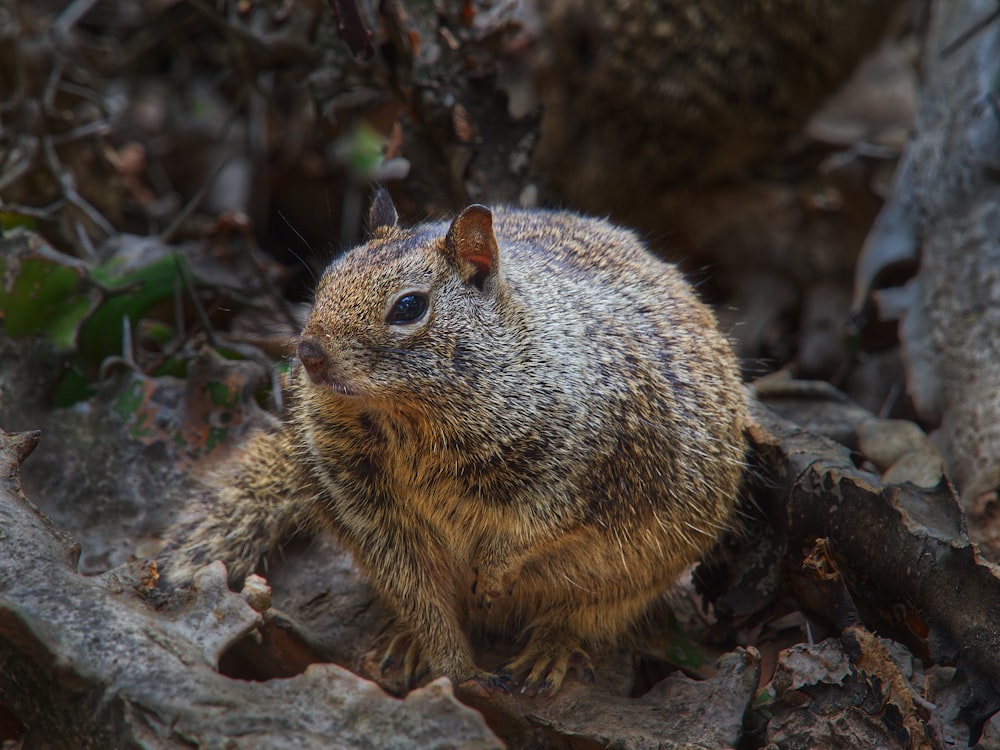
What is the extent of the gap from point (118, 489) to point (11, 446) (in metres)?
0.68

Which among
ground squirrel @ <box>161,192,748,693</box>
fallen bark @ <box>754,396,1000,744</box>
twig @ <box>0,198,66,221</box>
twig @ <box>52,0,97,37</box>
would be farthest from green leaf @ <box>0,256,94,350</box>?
fallen bark @ <box>754,396,1000,744</box>

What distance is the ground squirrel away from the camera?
2494 mm

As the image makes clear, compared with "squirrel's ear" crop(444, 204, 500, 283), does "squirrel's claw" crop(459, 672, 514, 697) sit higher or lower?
lower

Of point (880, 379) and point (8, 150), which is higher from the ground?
point (8, 150)

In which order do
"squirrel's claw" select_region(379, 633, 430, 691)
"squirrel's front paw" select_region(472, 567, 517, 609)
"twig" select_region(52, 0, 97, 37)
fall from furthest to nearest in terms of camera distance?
"twig" select_region(52, 0, 97, 37) < "squirrel's claw" select_region(379, 633, 430, 691) < "squirrel's front paw" select_region(472, 567, 517, 609)

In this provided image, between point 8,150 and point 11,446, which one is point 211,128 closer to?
point 8,150

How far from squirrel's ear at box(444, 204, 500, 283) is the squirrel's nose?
0.44 meters

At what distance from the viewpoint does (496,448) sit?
2535 mm

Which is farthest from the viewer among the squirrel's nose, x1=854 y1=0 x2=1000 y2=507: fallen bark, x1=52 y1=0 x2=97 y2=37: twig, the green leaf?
x1=52 y1=0 x2=97 y2=37: twig

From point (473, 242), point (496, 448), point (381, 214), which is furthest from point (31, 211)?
point (496, 448)

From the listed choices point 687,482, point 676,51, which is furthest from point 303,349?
point 676,51

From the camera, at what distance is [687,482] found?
108 inches

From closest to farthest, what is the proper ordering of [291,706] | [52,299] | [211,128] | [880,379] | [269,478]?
[291,706]
[269,478]
[52,299]
[880,379]
[211,128]

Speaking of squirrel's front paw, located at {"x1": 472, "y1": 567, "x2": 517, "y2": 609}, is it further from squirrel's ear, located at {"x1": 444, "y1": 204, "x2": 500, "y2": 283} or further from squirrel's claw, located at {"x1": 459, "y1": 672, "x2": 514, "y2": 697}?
squirrel's ear, located at {"x1": 444, "y1": 204, "x2": 500, "y2": 283}
